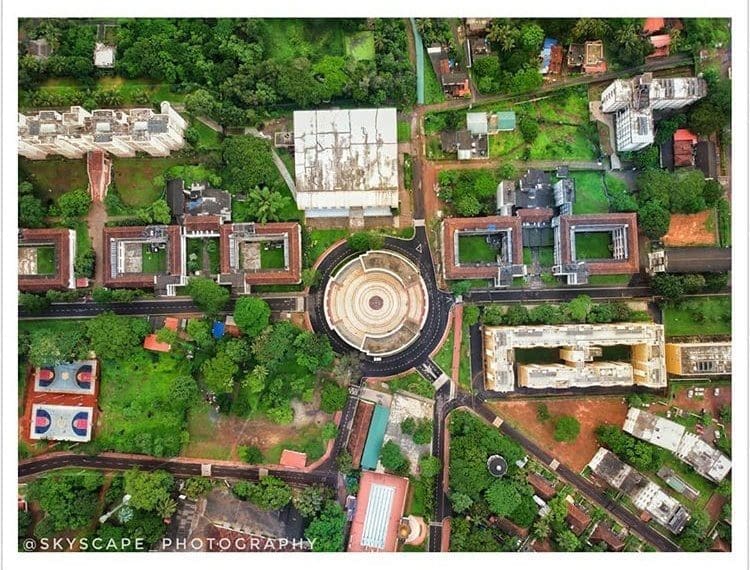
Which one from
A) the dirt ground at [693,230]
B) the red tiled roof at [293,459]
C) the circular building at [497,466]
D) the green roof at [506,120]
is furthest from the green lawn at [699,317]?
the red tiled roof at [293,459]

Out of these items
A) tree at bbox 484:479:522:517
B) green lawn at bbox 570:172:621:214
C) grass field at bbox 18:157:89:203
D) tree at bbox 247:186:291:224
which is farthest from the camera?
green lawn at bbox 570:172:621:214

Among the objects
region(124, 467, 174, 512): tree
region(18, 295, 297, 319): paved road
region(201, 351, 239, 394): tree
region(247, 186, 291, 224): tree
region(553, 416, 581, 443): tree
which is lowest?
region(124, 467, 174, 512): tree

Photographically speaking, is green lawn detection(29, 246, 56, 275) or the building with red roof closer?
the building with red roof

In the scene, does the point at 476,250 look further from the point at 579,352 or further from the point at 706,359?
the point at 706,359

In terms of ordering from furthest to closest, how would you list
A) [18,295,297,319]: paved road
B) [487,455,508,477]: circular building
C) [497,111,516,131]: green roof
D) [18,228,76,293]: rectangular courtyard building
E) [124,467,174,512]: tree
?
1. [497,111,516,131]: green roof
2. [18,295,297,319]: paved road
3. [18,228,76,293]: rectangular courtyard building
4. [487,455,508,477]: circular building
5. [124,467,174,512]: tree

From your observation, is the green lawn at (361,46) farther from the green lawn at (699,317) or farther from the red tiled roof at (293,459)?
the red tiled roof at (293,459)

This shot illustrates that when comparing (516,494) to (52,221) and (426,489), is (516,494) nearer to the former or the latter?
(426,489)

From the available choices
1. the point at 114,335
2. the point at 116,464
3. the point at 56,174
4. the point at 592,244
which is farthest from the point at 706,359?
the point at 56,174

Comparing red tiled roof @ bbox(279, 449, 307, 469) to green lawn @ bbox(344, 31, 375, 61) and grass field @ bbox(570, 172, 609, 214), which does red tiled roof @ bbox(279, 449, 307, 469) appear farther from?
green lawn @ bbox(344, 31, 375, 61)

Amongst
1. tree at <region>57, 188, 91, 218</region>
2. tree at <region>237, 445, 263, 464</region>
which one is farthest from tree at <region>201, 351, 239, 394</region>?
tree at <region>57, 188, 91, 218</region>
